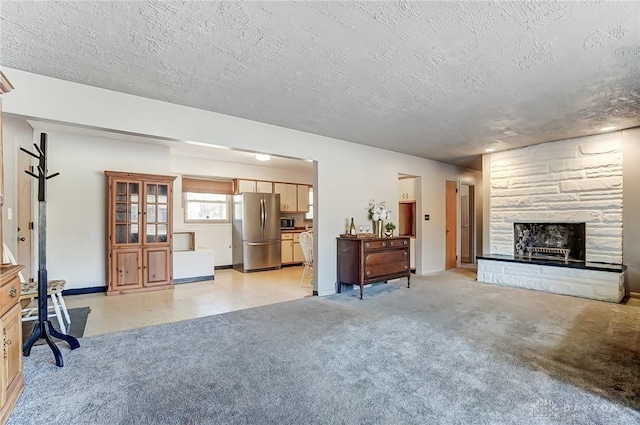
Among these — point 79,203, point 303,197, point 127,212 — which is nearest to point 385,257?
point 303,197

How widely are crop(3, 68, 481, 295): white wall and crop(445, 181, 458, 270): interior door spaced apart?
11.3 inches

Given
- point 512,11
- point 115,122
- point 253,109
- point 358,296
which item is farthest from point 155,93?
point 358,296

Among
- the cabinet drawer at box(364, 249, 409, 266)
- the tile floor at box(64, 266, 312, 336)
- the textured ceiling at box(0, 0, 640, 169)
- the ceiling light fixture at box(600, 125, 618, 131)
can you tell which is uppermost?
the textured ceiling at box(0, 0, 640, 169)

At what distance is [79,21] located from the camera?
1.99m

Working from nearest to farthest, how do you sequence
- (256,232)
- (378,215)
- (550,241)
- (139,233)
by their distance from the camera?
(139,233)
(378,215)
(550,241)
(256,232)

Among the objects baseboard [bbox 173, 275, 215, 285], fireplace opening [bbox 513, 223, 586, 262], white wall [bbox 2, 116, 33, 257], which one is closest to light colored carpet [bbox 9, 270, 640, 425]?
fireplace opening [bbox 513, 223, 586, 262]

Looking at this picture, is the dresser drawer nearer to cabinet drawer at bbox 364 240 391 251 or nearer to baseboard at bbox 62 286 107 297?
cabinet drawer at bbox 364 240 391 251

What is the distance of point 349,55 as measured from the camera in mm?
2391

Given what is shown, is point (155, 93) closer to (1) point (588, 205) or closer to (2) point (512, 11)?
(2) point (512, 11)

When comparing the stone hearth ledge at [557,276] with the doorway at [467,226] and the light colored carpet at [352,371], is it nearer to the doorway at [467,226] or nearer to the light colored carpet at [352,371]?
the light colored carpet at [352,371]

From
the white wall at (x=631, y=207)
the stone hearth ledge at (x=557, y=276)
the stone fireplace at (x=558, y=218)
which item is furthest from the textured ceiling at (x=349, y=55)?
the stone hearth ledge at (x=557, y=276)

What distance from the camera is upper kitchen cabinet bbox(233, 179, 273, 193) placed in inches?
280

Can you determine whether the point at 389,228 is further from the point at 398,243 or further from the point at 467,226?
the point at 467,226

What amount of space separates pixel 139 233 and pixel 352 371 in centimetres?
424
